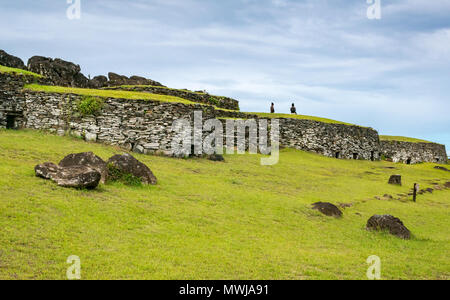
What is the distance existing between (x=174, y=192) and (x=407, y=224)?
998cm

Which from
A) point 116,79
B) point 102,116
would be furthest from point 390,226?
point 116,79

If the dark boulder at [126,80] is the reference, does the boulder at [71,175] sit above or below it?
below

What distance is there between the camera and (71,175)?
12898mm

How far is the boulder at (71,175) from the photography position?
1275cm

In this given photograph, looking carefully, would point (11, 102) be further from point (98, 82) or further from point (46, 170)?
point (98, 82)

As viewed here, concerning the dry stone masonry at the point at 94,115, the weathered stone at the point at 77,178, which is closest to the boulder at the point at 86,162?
the weathered stone at the point at 77,178

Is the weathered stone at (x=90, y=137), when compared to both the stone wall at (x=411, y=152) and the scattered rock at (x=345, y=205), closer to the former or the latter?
the scattered rock at (x=345, y=205)

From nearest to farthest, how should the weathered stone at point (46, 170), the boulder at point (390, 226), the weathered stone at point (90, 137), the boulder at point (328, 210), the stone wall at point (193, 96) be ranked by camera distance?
the weathered stone at point (46, 170) → the boulder at point (390, 226) → the boulder at point (328, 210) → the weathered stone at point (90, 137) → the stone wall at point (193, 96)

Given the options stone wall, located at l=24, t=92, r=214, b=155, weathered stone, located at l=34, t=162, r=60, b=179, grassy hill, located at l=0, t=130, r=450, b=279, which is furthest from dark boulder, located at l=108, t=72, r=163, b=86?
weathered stone, located at l=34, t=162, r=60, b=179

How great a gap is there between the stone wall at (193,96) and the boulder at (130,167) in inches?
723

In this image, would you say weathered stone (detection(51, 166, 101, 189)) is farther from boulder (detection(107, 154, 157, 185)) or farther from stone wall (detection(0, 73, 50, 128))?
stone wall (detection(0, 73, 50, 128))

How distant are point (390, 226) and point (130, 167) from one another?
33.4 feet

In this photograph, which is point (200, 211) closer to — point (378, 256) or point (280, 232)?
point (280, 232)

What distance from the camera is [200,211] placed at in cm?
1330
